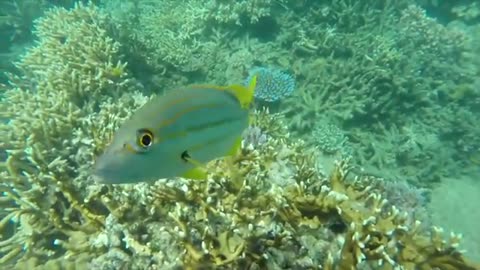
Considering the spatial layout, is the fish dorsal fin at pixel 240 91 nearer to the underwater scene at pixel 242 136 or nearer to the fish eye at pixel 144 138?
the underwater scene at pixel 242 136

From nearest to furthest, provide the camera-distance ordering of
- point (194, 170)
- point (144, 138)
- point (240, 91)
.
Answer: point (144, 138) → point (194, 170) → point (240, 91)

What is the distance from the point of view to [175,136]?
5.69 feet

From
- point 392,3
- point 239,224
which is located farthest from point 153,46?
point 392,3

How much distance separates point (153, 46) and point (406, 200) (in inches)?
205

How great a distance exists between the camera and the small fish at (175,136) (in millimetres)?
1658

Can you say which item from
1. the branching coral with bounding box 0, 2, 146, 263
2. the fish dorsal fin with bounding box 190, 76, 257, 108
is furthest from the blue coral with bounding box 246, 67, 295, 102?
the fish dorsal fin with bounding box 190, 76, 257, 108

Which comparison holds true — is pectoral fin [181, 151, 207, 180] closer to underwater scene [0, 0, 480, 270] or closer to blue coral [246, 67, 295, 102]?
underwater scene [0, 0, 480, 270]

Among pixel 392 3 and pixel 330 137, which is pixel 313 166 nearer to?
pixel 330 137

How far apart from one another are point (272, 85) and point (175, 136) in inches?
230

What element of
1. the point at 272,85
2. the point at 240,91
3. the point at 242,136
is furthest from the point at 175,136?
the point at 272,85

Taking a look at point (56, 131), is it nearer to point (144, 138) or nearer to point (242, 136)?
point (242, 136)

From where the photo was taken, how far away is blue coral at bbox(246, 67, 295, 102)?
7.39m

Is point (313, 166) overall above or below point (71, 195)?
above

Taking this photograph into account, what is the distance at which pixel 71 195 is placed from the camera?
427cm
